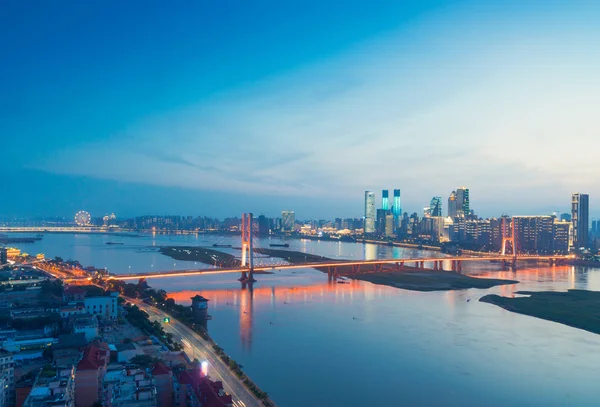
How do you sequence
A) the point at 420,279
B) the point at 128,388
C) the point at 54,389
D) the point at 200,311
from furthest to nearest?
the point at 420,279
the point at 200,311
the point at 128,388
the point at 54,389

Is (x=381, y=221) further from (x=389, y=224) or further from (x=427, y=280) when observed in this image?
(x=427, y=280)

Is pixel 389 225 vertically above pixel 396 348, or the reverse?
pixel 389 225

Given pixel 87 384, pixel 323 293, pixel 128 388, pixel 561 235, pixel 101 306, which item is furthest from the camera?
pixel 561 235

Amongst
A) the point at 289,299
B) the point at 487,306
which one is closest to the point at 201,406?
the point at 289,299

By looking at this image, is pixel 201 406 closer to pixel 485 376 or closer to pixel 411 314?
pixel 485 376

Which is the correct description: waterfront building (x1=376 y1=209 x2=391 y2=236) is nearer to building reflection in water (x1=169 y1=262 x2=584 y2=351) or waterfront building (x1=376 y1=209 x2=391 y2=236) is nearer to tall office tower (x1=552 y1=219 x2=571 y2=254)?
tall office tower (x1=552 y1=219 x2=571 y2=254)

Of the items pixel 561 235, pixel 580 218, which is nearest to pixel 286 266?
pixel 561 235
